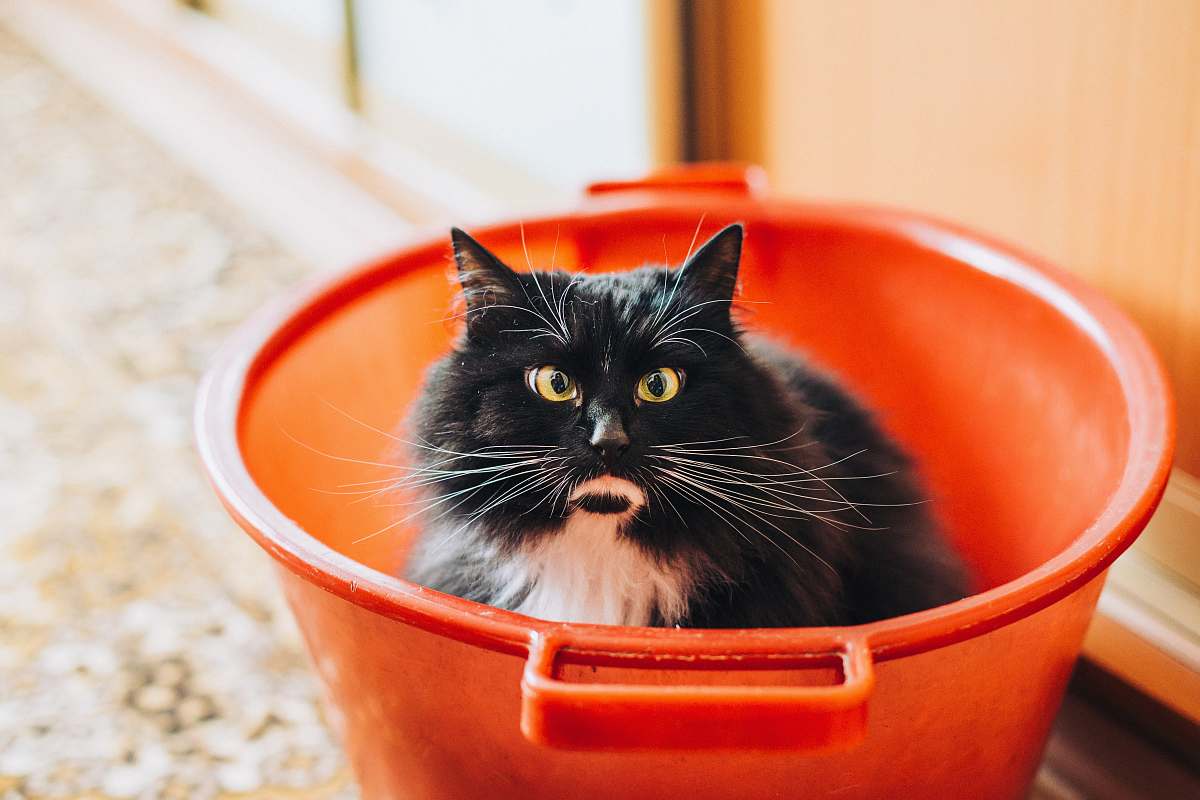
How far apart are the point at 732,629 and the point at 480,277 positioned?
0.98 ft

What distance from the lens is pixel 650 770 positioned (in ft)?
2.09

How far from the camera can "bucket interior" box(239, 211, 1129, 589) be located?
0.96m

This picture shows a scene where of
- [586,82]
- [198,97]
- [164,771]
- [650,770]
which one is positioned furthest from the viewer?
[198,97]

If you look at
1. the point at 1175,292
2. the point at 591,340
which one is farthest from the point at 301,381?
the point at 1175,292

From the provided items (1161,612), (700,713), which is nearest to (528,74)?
(1161,612)

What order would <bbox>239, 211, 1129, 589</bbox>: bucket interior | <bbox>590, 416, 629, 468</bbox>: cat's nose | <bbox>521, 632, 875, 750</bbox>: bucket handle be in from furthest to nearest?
1. <bbox>239, 211, 1129, 589</bbox>: bucket interior
2. <bbox>590, 416, 629, 468</bbox>: cat's nose
3. <bbox>521, 632, 875, 750</bbox>: bucket handle

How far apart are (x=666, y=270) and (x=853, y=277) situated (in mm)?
441

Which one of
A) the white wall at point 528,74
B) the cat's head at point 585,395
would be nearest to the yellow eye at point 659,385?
the cat's head at point 585,395

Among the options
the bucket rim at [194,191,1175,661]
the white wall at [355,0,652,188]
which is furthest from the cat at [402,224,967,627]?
the white wall at [355,0,652,188]

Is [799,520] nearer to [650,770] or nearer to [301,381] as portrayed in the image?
[650,770]

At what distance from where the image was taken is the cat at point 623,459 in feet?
2.35

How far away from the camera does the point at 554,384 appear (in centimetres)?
74

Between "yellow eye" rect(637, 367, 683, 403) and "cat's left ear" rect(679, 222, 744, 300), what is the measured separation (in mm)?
73

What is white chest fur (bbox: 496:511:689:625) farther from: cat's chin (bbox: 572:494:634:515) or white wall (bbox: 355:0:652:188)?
white wall (bbox: 355:0:652:188)
